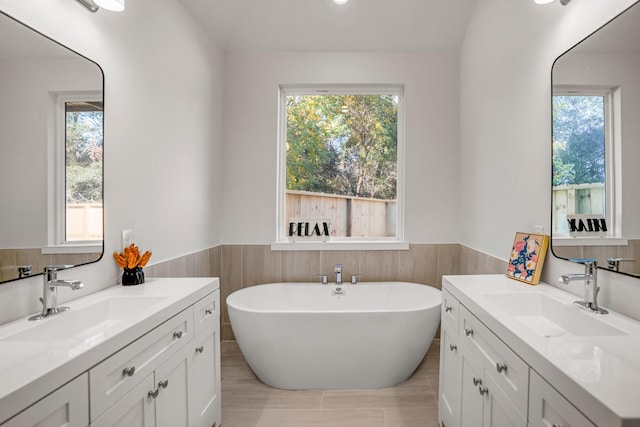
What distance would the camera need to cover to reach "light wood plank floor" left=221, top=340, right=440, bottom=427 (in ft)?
6.61

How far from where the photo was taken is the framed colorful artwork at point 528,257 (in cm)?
179

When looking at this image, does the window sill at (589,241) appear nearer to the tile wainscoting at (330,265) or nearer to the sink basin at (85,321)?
the tile wainscoting at (330,265)

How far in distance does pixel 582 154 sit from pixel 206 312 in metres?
1.93

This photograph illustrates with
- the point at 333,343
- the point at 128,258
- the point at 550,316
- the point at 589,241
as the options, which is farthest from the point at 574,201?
the point at 128,258

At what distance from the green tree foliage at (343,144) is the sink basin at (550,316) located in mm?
1734

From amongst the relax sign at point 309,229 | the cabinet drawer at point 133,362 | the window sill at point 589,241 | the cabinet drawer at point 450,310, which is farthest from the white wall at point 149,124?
the window sill at point 589,241

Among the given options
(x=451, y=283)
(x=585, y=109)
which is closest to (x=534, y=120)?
(x=585, y=109)

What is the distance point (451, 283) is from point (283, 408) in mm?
1291

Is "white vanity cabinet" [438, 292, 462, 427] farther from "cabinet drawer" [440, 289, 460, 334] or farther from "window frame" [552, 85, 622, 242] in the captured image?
"window frame" [552, 85, 622, 242]

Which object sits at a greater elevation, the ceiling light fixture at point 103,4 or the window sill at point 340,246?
the ceiling light fixture at point 103,4

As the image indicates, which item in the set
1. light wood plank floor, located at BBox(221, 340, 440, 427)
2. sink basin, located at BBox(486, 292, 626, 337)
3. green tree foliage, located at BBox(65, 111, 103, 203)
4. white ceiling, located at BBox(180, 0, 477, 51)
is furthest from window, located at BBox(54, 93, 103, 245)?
sink basin, located at BBox(486, 292, 626, 337)

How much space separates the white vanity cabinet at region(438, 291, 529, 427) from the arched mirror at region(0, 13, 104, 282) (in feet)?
5.61

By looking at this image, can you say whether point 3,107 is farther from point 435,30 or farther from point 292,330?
point 435,30

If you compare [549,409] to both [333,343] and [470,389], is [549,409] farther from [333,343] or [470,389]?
[333,343]
